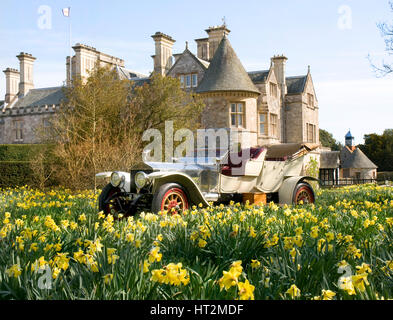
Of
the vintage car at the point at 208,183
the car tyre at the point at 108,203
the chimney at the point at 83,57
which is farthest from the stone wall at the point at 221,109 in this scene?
the car tyre at the point at 108,203

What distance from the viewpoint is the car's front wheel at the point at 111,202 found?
7.54m

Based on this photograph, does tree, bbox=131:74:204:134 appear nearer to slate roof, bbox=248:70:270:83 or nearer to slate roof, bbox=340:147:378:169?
slate roof, bbox=248:70:270:83

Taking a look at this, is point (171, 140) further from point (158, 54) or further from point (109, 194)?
point (158, 54)

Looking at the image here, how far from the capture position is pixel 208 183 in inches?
321

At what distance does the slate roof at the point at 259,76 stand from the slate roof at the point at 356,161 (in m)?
25.1

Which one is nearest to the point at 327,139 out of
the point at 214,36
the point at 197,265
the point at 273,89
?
the point at 273,89

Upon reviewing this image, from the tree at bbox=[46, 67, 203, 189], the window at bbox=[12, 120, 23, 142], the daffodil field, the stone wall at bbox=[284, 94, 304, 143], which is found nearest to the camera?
the daffodil field

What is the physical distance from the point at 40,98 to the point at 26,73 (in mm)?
3754

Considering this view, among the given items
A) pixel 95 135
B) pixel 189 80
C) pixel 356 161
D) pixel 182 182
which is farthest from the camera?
pixel 356 161

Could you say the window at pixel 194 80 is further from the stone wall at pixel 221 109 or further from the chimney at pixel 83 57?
the chimney at pixel 83 57

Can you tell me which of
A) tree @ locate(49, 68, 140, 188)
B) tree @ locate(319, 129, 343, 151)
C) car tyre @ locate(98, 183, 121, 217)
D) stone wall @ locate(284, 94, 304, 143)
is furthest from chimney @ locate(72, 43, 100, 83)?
tree @ locate(319, 129, 343, 151)

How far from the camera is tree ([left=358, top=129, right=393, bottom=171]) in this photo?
5841cm

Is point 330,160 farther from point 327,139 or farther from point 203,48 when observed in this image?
point 327,139
